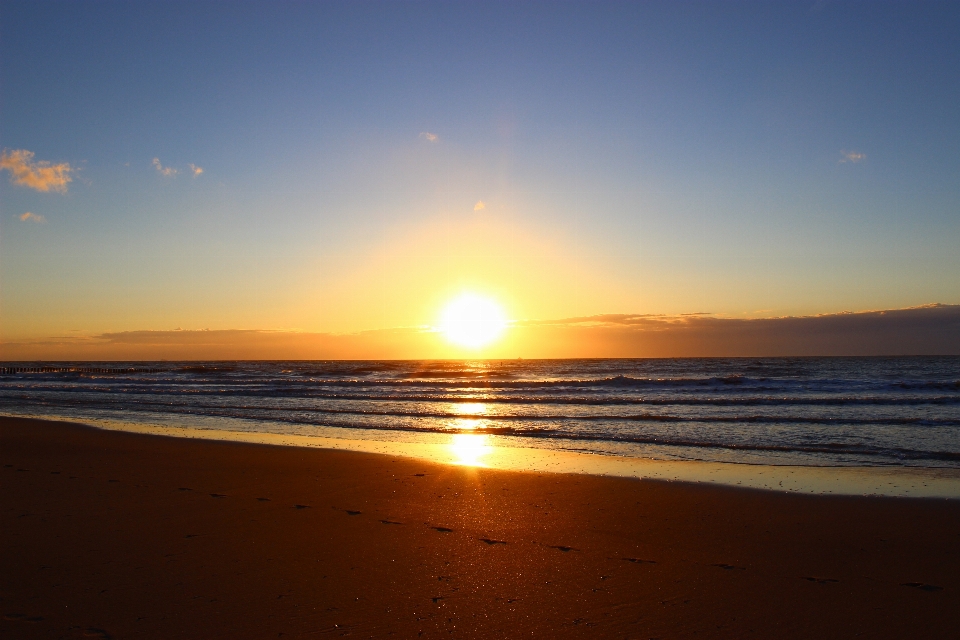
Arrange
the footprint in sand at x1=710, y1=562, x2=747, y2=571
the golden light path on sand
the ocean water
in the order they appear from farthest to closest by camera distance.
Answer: the ocean water < the golden light path on sand < the footprint in sand at x1=710, y1=562, x2=747, y2=571

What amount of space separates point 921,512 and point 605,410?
1691 centimetres

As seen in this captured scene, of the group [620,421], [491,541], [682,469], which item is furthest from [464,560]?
[620,421]

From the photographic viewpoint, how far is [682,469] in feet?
40.0

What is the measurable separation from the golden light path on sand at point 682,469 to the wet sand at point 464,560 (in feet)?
2.66

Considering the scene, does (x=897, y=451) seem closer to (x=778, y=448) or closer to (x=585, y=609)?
(x=778, y=448)

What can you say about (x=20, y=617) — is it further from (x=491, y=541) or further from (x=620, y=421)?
(x=620, y=421)

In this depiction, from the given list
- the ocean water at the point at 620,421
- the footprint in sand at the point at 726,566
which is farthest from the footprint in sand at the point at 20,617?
the ocean water at the point at 620,421

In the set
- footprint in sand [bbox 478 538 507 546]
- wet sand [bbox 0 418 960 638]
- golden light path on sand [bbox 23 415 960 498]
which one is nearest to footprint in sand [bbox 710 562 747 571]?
wet sand [bbox 0 418 960 638]

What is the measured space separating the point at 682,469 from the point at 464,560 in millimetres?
7073

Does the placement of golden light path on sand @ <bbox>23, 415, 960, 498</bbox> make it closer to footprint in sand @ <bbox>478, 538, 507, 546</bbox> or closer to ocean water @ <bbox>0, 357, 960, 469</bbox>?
ocean water @ <bbox>0, 357, 960, 469</bbox>

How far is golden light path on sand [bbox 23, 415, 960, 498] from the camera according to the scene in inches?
407

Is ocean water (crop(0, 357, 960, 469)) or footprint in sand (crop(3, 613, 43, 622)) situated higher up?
footprint in sand (crop(3, 613, 43, 622))

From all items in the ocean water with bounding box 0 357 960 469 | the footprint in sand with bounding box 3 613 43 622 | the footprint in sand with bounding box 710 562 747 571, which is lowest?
the ocean water with bounding box 0 357 960 469

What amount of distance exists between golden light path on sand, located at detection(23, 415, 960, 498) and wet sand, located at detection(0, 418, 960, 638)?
81 cm
